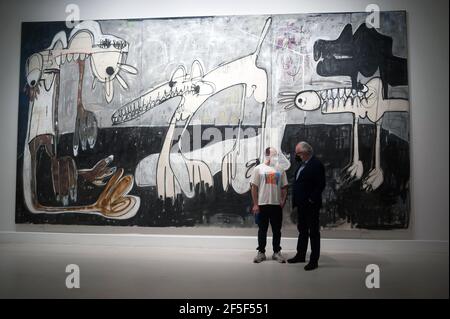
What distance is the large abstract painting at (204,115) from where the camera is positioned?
5.23 meters

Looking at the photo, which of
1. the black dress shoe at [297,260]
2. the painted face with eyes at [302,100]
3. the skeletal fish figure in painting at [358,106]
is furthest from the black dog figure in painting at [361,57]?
the black dress shoe at [297,260]

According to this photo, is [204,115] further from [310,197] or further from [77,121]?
[310,197]

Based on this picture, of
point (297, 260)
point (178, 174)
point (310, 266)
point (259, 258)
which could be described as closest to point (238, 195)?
point (178, 174)

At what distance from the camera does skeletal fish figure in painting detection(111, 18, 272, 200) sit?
5.39 m

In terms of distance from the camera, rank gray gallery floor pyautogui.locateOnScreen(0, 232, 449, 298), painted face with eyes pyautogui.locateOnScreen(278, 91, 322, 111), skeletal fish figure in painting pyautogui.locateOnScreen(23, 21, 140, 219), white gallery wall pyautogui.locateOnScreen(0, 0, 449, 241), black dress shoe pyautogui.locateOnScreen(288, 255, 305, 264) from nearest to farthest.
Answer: gray gallery floor pyautogui.locateOnScreen(0, 232, 449, 298)
black dress shoe pyautogui.locateOnScreen(288, 255, 305, 264)
white gallery wall pyautogui.locateOnScreen(0, 0, 449, 241)
painted face with eyes pyautogui.locateOnScreen(278, 91, 322, 111)
skeletal fish figure in painting pyautogui.locateOnScreen(23, 21, 140, 219)

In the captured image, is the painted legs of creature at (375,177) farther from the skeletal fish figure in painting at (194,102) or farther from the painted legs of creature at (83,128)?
the painted legs of creature at (83,128)

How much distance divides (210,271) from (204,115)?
94.5 inches

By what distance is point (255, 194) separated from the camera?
446 centimetres

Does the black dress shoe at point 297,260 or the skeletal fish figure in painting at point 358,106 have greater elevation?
the skeletal fish figure in painting at point 358,106

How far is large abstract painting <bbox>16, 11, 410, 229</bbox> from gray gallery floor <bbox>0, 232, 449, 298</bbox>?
429 millimetres

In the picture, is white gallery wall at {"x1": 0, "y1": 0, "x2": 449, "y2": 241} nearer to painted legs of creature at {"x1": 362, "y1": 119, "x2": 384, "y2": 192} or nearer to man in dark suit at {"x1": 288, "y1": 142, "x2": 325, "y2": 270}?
painted legs of creature at {"x1": 362, "y1": 119, "x2": 384, "y2": 192}

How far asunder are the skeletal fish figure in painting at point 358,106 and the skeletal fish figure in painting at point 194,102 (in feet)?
2.51

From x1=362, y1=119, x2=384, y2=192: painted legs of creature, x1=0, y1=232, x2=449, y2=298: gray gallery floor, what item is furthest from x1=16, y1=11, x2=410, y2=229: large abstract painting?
x1=0, y1=232, x2=449, y2=298: gray gallery floor

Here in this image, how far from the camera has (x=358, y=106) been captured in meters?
5.25
